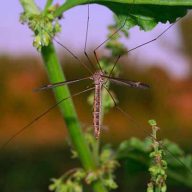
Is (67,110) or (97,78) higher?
(97,78)

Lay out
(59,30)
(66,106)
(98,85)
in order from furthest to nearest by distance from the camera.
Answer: (98,85) < (66,106) < (59,30)

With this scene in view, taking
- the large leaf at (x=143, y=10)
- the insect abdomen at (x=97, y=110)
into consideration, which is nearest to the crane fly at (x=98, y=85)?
the insect abdomen at (x=97, y=110)

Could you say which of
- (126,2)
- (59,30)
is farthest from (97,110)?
(126,2)

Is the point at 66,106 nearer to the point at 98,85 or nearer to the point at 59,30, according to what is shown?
the point at 98,85

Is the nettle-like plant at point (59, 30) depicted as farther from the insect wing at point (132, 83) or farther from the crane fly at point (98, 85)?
the insect wing at point (132, 83)

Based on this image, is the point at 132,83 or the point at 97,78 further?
the point at 97,78

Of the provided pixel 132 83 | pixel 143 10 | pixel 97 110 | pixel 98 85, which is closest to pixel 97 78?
pixel 98 85

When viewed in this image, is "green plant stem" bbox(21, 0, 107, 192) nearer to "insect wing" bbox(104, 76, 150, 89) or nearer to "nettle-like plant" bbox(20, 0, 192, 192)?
"nettle-like plant" bbox(20, 0, 192, 192)

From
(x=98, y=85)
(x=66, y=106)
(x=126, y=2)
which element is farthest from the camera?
(x=98, y=85)

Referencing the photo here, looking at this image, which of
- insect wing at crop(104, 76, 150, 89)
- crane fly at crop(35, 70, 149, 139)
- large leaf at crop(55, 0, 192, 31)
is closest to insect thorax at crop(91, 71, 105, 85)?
crane fly at crop(35, 70, 149, 139)
